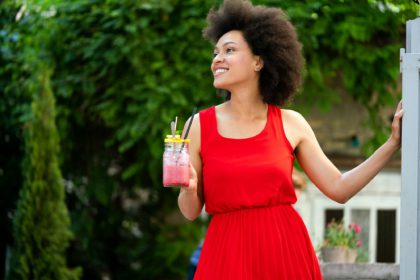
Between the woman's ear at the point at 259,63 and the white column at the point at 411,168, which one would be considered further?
the woman's ear at the point at 259,63

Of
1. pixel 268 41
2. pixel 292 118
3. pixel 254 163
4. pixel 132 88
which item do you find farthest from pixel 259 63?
pixel 132 88

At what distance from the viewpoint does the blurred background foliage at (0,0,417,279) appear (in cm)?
634

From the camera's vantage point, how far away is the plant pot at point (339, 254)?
Answer: 4984mm

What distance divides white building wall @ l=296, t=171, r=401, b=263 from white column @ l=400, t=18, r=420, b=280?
188 inches

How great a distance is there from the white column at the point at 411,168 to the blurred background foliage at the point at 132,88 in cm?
271

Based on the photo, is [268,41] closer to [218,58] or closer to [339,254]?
[218,58]

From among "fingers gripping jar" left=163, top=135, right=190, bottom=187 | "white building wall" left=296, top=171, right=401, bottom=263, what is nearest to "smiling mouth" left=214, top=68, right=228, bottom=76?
"fingers gripping jar" left=163, top=135, right=190, bottom=187

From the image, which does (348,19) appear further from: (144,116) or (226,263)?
(226,263)

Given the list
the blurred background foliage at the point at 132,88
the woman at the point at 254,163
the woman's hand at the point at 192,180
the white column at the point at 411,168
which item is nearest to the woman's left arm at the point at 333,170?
the woman at the point at 254,163

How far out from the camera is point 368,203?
25.2 ft

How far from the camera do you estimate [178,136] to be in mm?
2934

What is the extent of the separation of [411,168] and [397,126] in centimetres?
18

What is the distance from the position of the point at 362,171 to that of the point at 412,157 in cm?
37

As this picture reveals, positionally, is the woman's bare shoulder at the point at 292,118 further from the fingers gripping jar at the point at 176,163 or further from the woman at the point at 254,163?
the fingers gripping jar at the point at 176,163
